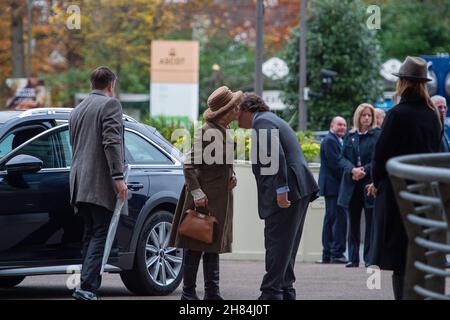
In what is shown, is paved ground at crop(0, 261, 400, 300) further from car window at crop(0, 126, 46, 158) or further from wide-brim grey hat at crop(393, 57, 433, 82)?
wide-brim grey hat at crop(393, 57, 433, 82)

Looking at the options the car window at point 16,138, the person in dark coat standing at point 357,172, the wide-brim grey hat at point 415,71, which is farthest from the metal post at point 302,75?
the wide-brim grey hat at point 415,71

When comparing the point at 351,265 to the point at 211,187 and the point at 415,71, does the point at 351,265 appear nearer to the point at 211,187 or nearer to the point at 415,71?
the point at 211,187

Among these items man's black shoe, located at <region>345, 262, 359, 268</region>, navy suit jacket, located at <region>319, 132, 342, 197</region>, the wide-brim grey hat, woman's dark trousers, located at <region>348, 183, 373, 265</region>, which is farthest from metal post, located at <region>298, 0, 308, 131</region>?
the wide-brim grey hat

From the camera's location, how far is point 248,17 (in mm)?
66438

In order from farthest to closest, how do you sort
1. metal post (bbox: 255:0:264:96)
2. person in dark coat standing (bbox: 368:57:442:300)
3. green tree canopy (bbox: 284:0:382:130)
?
green tree canopy (bbox: 284:0:382:130) → metal post (bbox: 255:0:264:96) → person in dark coat standing (bbox: 368:57:442:300)

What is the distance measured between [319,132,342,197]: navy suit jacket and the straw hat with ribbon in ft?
18.8

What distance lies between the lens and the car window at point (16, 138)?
10461 mm

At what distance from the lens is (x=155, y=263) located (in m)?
11.3

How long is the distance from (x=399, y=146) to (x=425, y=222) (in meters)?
2.91

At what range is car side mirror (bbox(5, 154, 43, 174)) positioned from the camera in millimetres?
10094

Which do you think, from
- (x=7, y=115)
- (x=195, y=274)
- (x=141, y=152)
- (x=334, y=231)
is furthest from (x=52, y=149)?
(x=334, y=231)

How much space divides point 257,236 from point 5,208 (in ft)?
20.5
